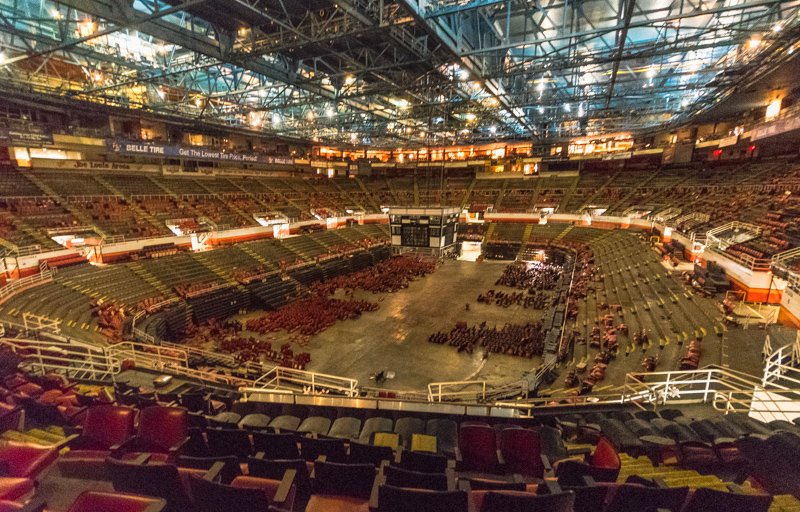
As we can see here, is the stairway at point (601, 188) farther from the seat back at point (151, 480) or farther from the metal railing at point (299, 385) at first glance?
the seat back at point (151, 480)

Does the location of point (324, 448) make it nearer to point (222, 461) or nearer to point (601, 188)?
point (222, 461)

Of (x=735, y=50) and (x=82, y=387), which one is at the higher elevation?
(x=735, y=50)

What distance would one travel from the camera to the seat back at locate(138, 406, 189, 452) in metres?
3.88

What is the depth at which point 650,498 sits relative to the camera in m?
2.48

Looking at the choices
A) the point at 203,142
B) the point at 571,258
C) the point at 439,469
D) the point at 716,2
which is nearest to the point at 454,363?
the point at 439,469

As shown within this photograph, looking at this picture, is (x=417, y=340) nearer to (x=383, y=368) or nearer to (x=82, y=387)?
(x=383, y=368)

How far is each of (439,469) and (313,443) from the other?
1.34 m

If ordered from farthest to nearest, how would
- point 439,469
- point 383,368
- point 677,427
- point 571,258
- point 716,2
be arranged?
point 571,258 < point 383,368 < point 716,2 < point 677,427 < point 439,469

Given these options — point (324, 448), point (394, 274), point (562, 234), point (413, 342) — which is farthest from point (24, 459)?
point (562, 234)

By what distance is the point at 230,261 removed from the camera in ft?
71.7

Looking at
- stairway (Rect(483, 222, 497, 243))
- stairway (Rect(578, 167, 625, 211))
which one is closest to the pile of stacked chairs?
stairway (Rect(483, 222, 497, 243))

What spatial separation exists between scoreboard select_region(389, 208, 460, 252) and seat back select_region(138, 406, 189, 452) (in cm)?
922

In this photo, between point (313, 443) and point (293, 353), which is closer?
point (313, 443)

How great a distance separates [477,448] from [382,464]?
4.28ft
